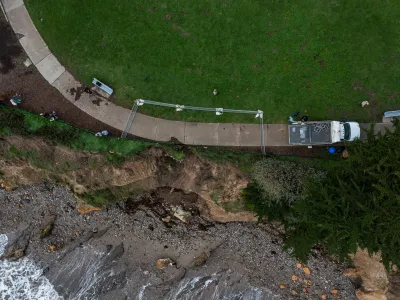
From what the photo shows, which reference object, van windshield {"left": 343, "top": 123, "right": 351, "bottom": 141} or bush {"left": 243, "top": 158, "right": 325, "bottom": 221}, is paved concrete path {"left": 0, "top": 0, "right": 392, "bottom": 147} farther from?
van windshield {"left": 343, "top": 123, "right": 351, "bottom": 141}

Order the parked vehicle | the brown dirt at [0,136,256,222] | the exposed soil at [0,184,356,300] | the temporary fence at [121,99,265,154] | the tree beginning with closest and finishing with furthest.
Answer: the tree
the parked vehicle
the temporary fence at [121,99,265,154]
the brown dirt at [0,136,256,222]
the exposed soil at [0,184,356,300]

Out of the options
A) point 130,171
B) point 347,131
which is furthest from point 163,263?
point 347,131

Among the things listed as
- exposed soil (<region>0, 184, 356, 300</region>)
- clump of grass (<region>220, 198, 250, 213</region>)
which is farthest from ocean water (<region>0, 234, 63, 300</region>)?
clump of grass (<region>220, 198, 250, 213</region>)

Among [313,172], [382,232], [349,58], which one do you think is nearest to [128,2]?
[349,58]

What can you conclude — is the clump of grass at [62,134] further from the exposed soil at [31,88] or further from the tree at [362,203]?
the tree at [362,203]

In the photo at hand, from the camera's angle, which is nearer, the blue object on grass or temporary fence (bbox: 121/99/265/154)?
the blue object on grass

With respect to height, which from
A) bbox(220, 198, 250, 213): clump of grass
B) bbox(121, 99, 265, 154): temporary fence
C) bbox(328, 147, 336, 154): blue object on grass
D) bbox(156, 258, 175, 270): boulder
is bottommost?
bbox(156, 258, 175, 270): boulder

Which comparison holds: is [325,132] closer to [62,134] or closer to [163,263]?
[163,263]
